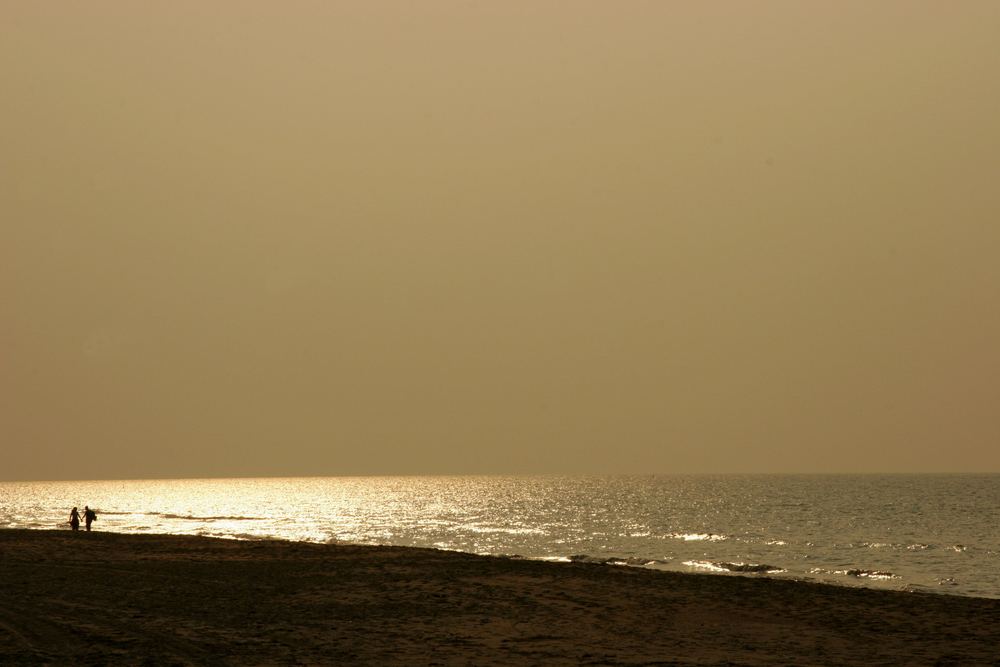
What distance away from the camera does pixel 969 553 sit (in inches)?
2491

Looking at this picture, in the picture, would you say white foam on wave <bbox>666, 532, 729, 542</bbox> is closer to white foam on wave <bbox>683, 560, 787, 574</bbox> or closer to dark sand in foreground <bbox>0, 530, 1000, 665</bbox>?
white foam on wave <bbox>683, 560, 787, 574</bbox>

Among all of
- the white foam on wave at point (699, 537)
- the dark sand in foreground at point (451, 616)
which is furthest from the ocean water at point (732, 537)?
the dark sand in foreground at point (451, 616)

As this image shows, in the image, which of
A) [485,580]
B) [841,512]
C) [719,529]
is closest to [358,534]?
[719,529]

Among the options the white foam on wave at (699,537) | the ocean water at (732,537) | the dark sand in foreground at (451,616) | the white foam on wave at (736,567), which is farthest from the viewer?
the white foam on wave at (699,537)

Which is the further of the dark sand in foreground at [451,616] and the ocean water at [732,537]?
the ocean water at [732,537]

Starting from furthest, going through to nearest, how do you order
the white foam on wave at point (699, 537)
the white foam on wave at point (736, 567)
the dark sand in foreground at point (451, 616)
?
the white foam on wave at point (699, 537)
the white foam on wave at point (736, 567)
the dark sand in foreground at point (451, 616)

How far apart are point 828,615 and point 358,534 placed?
56747 millimetres

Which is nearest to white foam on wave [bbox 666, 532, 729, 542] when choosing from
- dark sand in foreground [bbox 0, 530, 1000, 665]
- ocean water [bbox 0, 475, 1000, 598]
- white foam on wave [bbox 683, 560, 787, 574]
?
ocean water [bbox 0, 475, 1000, 598]

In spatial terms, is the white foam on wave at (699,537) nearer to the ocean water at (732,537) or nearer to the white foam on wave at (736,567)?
the ocean water at (732,537)

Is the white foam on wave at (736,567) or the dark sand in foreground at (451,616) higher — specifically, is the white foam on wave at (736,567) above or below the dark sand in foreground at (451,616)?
below

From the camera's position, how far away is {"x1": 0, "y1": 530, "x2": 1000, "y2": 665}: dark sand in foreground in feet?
67.3

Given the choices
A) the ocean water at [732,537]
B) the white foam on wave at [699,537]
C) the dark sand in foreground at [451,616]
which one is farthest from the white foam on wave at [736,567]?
the white foam on wave at [699,537]

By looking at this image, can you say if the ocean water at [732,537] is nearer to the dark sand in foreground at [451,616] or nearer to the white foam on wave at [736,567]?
the white foam on wave at [736,567]

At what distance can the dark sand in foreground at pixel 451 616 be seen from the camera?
2050 centimetres
